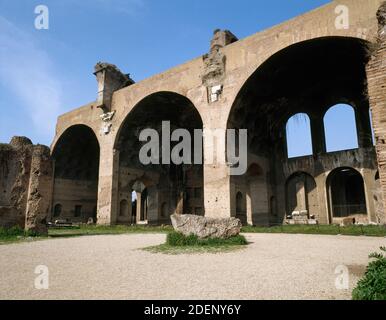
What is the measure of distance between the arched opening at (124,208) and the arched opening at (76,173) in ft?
25.7

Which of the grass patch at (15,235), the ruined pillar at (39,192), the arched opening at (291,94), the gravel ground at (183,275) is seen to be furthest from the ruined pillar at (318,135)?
the grass patch at (15,235)

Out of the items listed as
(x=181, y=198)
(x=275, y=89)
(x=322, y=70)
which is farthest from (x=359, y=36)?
(x=181, y=198)

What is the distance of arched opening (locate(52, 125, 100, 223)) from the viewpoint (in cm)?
2806

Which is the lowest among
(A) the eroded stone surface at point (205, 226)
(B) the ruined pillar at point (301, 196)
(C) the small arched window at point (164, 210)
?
(A) the eroded stone surface at point (205, 226)

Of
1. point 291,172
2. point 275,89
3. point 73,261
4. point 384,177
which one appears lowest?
point 73,261

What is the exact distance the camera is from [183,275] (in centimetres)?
456

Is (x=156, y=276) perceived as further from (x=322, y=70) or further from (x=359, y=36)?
(x=322, y=70)

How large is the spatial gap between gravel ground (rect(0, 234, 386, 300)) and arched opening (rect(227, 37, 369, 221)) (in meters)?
10.3

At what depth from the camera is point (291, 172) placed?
21734mm

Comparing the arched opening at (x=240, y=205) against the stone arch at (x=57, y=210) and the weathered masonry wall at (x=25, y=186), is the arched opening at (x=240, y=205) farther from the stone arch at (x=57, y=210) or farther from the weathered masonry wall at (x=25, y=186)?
the stone arch at (x=57, y=210)

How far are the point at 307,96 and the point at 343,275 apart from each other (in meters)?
18.0

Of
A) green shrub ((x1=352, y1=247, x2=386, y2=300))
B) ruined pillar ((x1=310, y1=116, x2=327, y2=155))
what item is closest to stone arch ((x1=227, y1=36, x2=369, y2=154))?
ruined pillar ((x1=310, y1=116, x2=327, y2=155))

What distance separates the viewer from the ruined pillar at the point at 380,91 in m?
4.34

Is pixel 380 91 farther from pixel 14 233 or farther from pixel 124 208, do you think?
pixel 124 208
